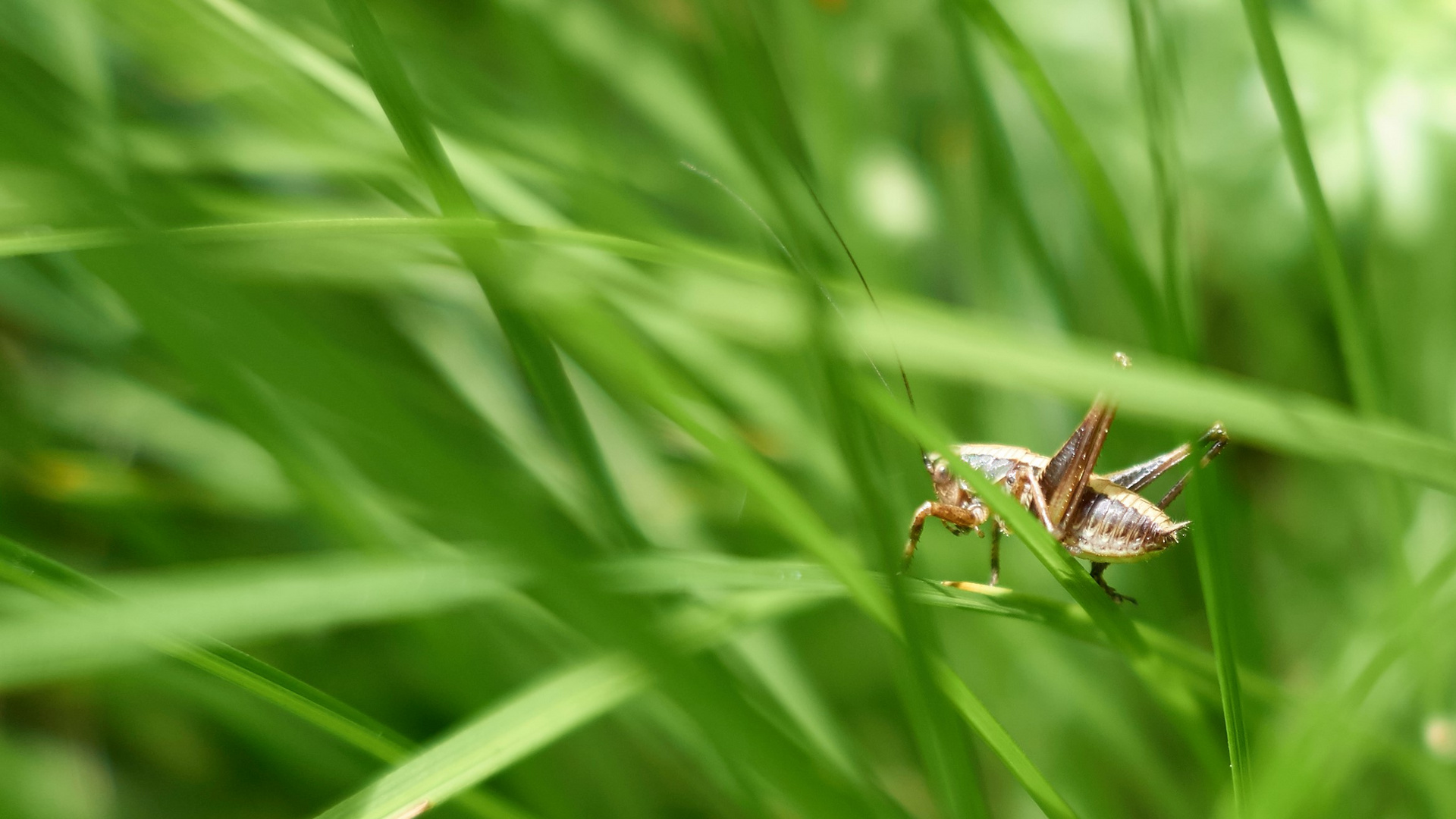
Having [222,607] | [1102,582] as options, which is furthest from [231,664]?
[1102,582]

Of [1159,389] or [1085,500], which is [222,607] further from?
[1085,500]

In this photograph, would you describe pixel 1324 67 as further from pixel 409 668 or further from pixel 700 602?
pixel 409 668

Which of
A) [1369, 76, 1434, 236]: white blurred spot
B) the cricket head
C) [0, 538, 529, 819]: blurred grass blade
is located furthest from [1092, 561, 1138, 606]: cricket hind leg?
[1369, 76, 1434, 236]: white blurred spot

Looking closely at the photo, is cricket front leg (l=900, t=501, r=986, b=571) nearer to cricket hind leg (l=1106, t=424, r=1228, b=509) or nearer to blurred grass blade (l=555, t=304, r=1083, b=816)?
cricket hind leg (l=1106, t=424, r=1228, b=509)

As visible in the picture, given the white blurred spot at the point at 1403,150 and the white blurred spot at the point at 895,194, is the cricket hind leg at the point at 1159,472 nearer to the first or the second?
the white blurred spot at the point at 1403,150

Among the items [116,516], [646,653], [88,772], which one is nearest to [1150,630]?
[646,653]

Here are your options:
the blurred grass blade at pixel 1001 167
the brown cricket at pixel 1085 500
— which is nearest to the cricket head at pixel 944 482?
the brown cricket at pixel 1085 500

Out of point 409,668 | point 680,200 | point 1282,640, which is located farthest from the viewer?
point 680,200
